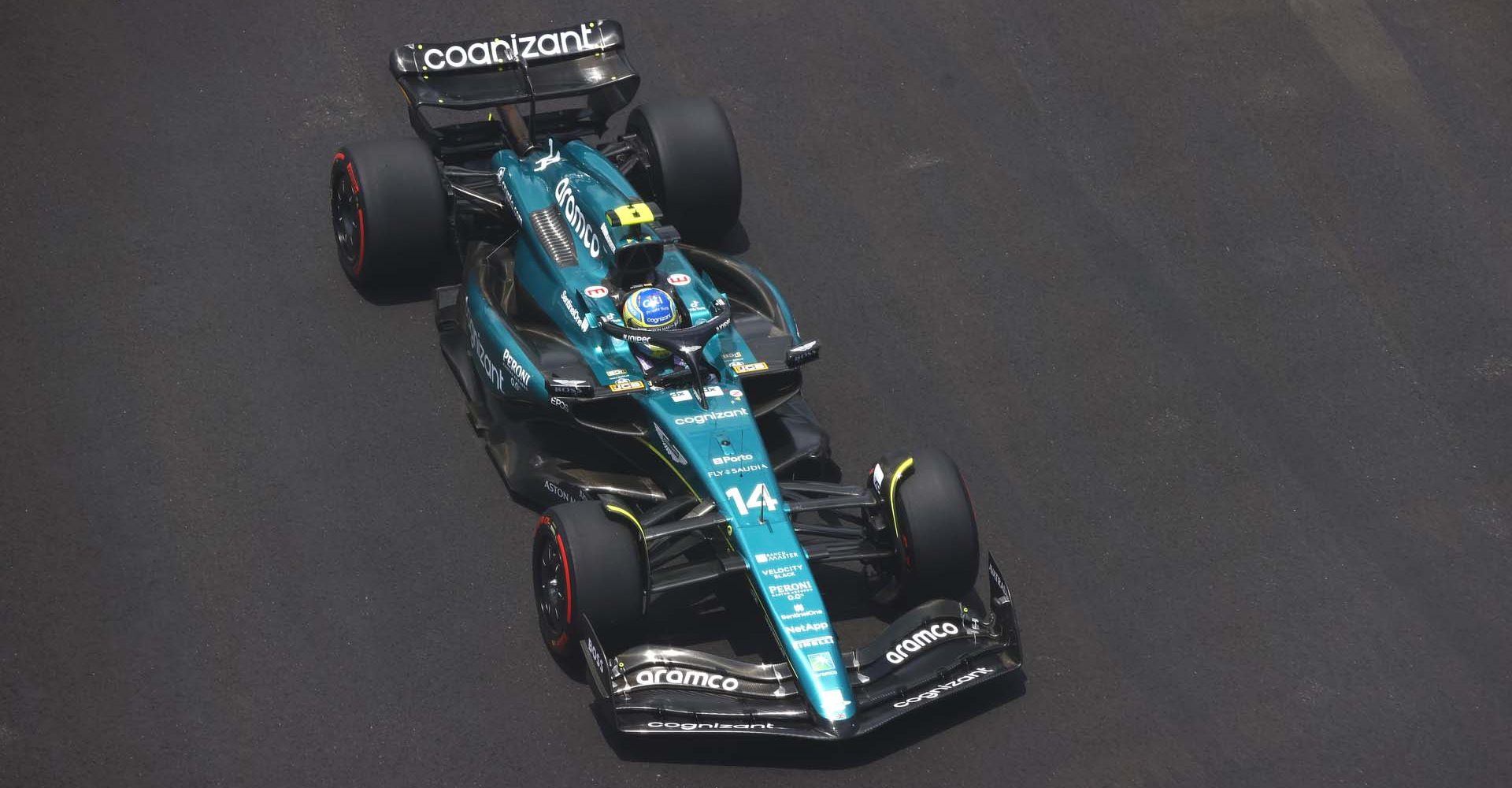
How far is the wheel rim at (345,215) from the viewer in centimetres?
1235

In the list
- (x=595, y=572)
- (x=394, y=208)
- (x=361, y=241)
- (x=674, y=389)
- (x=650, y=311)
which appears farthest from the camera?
(x=361, y=241)

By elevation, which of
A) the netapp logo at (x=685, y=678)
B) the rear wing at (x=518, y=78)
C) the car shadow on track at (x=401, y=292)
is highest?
the rear wing at (x=518, y=78)

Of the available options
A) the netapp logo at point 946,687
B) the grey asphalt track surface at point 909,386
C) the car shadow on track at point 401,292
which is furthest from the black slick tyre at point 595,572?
the car shadow on track at point 401,292

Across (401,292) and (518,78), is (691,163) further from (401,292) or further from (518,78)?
(401,292)

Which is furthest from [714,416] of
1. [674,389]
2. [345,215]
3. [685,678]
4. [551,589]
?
[345,215]

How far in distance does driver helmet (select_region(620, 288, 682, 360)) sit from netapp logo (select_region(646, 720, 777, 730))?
2639 millimetres

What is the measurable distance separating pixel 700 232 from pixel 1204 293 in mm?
3953

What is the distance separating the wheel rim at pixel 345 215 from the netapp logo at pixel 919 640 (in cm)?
537

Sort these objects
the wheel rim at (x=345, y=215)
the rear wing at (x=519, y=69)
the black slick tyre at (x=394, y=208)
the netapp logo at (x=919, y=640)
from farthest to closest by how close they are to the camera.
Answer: the rear wing at (x=519, y=69)
the wheel rim at (x=345, y=215)
the black slick tyre at (x=394, y=208)
the netapp logo at (x=919, y=640)

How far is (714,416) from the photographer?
401 inches

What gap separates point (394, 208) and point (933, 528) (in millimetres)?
4793

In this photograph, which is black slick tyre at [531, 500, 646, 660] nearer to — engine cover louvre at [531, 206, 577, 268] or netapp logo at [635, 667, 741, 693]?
netapp logo at [635, 667, 741, 693]

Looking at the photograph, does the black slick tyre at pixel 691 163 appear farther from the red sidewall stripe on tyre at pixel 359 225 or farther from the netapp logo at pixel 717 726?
the netapp logo at pixel 717 726

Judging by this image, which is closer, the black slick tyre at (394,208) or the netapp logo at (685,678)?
the netapp logo at (685,678)
